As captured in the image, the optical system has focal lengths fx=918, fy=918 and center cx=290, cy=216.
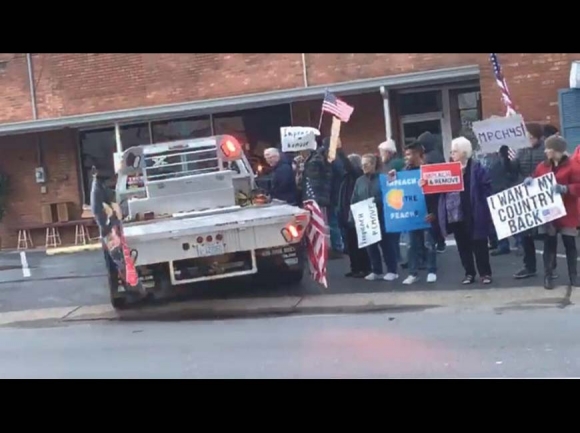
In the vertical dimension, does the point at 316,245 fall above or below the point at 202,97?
below

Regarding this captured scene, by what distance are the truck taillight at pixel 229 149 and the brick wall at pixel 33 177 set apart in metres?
8.73

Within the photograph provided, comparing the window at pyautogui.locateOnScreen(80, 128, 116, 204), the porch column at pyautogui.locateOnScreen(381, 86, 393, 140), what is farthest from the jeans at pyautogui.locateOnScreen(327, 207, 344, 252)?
the window at pyautogui.locateOnScreen(80, 128, 116, 204)

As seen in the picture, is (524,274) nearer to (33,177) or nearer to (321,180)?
(321,180)

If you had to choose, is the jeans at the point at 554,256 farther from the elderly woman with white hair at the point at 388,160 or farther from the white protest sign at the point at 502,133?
the elderly woman with white hair at the point at 388,160

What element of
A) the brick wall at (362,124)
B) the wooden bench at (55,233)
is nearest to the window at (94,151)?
the wooden bench at (55,233)

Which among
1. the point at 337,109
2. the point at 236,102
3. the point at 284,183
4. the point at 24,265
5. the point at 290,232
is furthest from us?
the point at 236,102

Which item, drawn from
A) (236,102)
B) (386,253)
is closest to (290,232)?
(386,253)

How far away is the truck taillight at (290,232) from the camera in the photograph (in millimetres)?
10422

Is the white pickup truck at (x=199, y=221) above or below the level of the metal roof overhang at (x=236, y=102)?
below

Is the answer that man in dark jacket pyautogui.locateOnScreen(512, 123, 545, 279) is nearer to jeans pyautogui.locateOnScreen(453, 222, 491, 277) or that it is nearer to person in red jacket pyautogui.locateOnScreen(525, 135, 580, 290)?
jeans pyautogui.locateOnScreen(453, 222, 491, 277)

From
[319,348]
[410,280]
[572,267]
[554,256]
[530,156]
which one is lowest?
[319,348]

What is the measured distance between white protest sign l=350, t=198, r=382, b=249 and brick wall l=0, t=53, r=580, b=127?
5.78m

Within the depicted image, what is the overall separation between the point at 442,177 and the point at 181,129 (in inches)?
404

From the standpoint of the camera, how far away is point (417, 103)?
18594 millimetres
